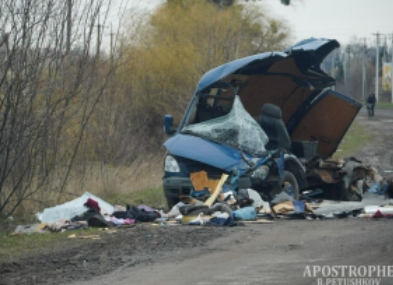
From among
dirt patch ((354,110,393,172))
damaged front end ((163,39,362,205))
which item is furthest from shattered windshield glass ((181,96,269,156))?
dirt patch ((354,110,393,172))

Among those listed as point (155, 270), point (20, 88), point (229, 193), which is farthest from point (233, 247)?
point (20, 88)

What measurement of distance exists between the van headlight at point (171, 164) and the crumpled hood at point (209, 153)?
0.09 meters

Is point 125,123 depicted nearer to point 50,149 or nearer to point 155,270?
point 50,149

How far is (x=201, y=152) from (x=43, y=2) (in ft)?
10.6

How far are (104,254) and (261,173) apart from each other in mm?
3925

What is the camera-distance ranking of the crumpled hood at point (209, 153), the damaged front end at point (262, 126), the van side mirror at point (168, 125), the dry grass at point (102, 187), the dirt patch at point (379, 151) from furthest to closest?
the dirt patch at point (379, 151) → the van side mirror at point (168, 125) → the dry grass at point (102, 187) → the damaged front end at point (262, 126) → the crumpled hood at point (209, 153)

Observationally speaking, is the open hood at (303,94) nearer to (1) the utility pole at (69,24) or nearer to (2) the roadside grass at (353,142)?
(1) the utility pole at (69,24)

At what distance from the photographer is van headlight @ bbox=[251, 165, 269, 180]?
11.5 metres

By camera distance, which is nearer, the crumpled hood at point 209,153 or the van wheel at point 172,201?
the crumpled hood at point 209,153

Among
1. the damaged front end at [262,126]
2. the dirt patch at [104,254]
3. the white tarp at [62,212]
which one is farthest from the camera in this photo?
the damaged front end at [262,126]

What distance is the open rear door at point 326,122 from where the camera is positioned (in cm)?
1441

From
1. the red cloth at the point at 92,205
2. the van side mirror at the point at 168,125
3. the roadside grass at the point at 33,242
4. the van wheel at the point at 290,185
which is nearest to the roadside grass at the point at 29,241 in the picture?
the roadside grass at the point at 33,242

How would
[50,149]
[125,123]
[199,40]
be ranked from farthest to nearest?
[199,40] < [125,123] < [50,149]

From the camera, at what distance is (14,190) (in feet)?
37.7
